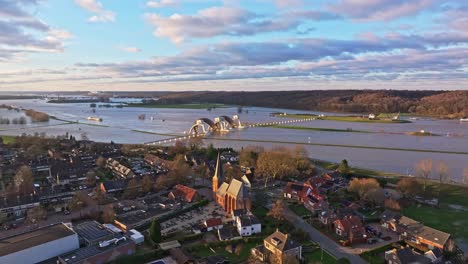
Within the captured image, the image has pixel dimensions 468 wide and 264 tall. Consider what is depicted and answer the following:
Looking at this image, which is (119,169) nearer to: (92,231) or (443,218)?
(92,231)

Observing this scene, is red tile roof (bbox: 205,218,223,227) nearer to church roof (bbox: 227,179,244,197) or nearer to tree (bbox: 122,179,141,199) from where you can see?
church roof (bbox: 227,179,244,197)

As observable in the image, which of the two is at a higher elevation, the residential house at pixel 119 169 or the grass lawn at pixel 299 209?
the residential house at pixel 119 169

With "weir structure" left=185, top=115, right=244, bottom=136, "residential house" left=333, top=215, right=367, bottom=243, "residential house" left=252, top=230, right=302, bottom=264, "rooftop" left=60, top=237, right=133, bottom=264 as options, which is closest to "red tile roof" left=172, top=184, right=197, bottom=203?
"rooftop" left=60, top=237, right=133, bottom=264

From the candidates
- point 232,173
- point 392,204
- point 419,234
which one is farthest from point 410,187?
point 232,173

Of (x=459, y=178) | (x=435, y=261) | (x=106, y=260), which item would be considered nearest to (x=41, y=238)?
(x=106, y=260)

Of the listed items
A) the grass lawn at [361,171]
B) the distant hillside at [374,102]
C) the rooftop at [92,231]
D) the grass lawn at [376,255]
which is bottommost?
the grass lawn at [376,255]

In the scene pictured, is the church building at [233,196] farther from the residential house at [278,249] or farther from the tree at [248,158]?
the tree at [248,158]

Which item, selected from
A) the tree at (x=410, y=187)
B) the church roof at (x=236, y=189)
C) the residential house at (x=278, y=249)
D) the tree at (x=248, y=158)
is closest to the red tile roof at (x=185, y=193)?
the church roof at (x=236, y=189)
